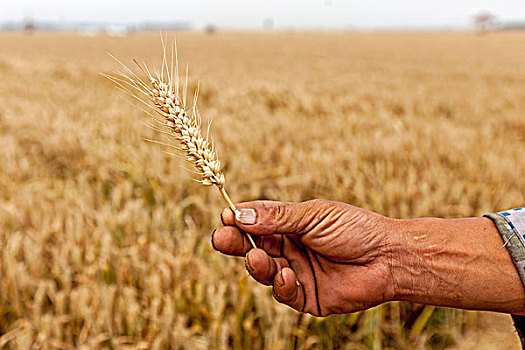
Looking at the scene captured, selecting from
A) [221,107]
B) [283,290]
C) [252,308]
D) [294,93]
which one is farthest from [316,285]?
[294,93]

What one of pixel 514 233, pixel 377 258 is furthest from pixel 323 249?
pixel 514 233

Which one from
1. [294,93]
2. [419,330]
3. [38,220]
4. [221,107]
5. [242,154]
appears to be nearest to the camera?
[419,330]

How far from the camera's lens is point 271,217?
1.19m

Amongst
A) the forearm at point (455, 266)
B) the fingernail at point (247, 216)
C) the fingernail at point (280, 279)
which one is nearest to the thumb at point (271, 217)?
the fingernail at point (247, 216)

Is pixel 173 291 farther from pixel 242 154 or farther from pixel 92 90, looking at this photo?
pixel 92 90

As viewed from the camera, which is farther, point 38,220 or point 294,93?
point 294,93

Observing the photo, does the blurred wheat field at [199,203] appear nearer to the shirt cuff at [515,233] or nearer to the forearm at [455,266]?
the forearm at [455,266]

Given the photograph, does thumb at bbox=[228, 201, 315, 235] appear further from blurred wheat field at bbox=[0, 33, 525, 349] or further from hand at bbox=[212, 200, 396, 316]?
blurred wheat field at bbox=[0, 33, 525, 349]

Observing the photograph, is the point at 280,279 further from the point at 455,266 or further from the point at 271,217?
the point at 455,266

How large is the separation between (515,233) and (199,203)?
5.39 ft

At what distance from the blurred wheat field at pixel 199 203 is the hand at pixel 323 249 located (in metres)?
0.31

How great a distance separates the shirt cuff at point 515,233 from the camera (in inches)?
46.1

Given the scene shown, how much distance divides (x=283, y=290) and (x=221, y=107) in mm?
4442

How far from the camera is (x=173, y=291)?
187 cm
